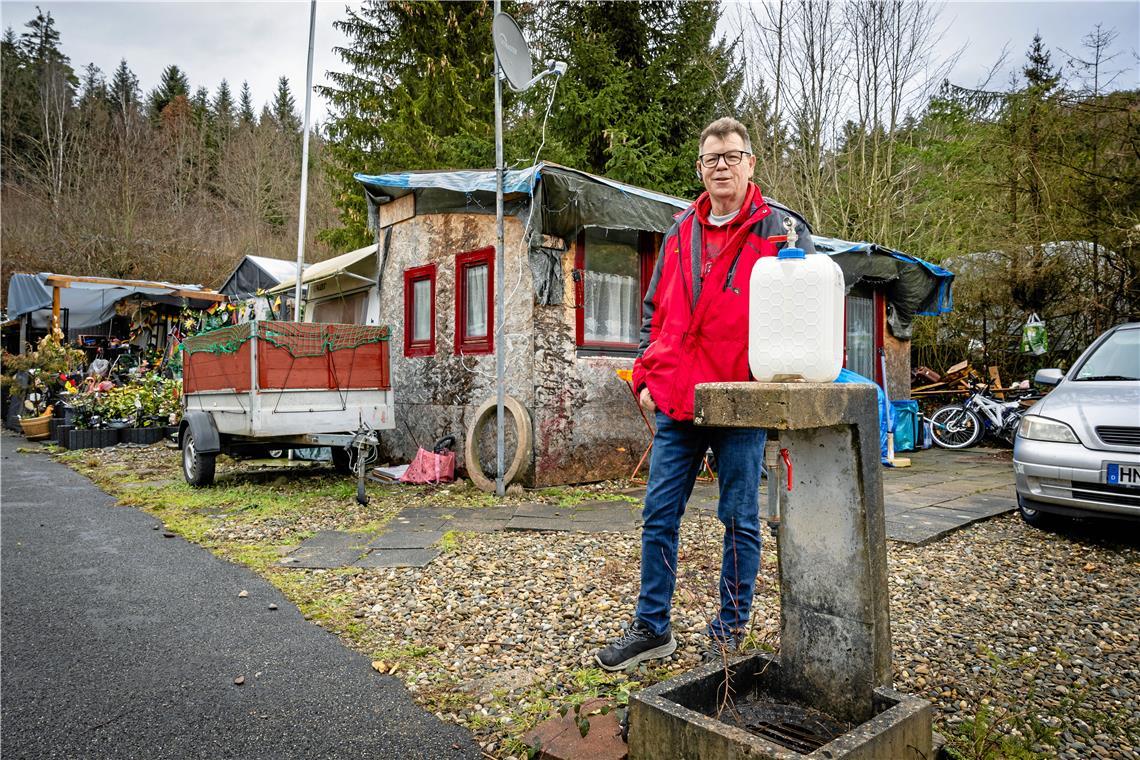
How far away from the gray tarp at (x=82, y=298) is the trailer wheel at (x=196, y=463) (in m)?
8.92

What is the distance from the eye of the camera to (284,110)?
1331 inches

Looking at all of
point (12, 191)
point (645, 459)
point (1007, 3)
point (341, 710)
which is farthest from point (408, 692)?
point (12, 191)

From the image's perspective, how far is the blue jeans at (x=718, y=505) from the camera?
2.55 m

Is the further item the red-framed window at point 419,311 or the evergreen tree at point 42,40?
the evergreen tree at point 42,40

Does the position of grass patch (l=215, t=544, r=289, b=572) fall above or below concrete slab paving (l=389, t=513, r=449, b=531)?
below

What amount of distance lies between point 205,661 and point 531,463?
404 centimetres

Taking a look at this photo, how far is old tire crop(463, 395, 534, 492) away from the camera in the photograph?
658 cm

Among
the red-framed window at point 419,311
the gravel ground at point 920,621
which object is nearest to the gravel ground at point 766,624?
the gravel ground at point 920,621

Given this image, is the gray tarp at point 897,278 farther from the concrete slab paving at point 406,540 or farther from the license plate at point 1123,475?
the concrete slab paving at point 406,540

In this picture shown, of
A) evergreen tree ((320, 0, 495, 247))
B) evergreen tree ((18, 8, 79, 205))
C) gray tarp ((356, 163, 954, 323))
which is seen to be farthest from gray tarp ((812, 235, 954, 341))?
evergreen tree ((18, 8, 79, 205))

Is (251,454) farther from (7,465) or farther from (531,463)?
(7,465)

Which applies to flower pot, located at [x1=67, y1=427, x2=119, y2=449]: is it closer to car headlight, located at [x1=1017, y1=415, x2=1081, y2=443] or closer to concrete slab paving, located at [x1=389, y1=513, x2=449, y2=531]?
concrete slab paving, located at [x1=389, y1=513, x2=449, y2=531]

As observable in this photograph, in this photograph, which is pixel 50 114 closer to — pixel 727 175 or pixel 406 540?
pixel 406 540

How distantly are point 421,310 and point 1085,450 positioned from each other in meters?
6.59
